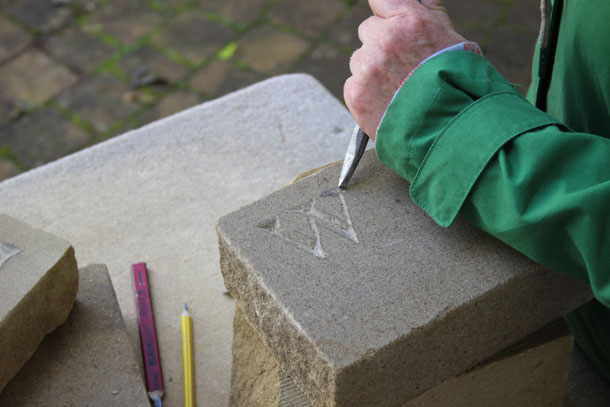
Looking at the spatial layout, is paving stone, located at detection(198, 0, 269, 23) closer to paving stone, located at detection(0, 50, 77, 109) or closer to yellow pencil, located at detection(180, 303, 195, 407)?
paving stone, located at detection(0, 50, 77, 109)

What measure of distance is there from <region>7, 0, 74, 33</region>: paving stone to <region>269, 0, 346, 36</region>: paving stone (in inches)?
41.3

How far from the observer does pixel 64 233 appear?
5.03 ft

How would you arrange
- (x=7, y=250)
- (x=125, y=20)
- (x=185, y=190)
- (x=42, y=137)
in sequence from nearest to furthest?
(x=7, y=250) < (x=185, y=190) < (x=42, y=137) < (x=125, y=20)

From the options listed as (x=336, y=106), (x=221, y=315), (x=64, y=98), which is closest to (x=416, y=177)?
(x=221, y=315)

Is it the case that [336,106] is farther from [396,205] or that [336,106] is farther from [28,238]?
[28,238]

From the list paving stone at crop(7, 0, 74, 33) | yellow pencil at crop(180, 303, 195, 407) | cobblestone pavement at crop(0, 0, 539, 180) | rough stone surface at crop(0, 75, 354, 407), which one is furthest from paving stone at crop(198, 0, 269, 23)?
yellow pencil at crop(180, 303, 195, 407)

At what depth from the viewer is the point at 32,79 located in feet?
10.1

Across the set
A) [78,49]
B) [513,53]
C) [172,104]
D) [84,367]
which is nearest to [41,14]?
[78,49]

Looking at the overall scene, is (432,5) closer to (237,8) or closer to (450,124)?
(450,124)

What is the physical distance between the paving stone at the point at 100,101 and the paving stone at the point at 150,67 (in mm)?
87

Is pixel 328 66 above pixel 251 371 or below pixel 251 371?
below

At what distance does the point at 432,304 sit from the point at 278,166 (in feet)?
2.69

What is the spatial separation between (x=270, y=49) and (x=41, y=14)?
3.94 feet

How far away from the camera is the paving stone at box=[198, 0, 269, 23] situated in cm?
334
